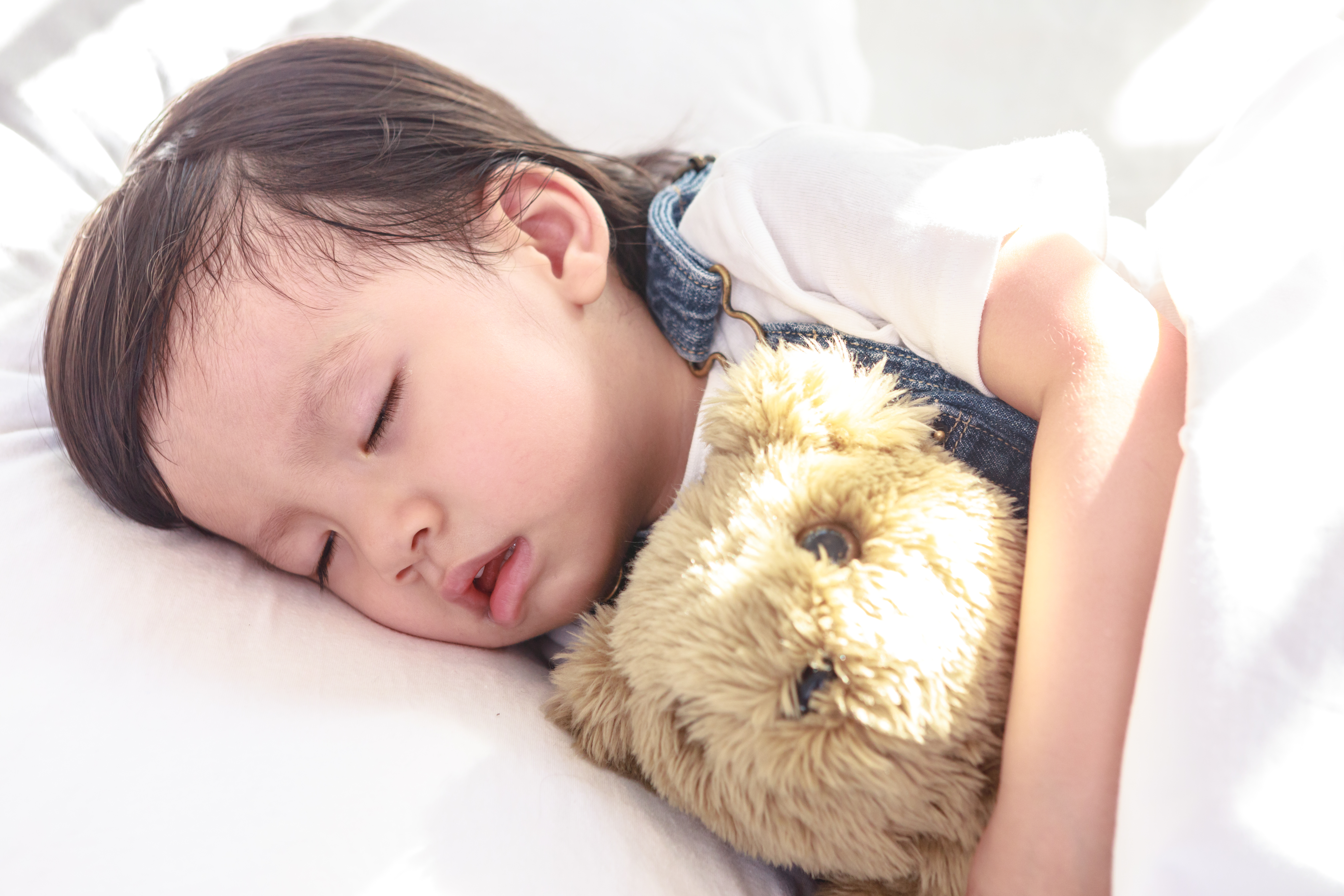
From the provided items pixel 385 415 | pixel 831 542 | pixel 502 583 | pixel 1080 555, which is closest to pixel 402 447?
pixel 385 415

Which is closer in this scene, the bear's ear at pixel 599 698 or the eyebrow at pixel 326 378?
the bear's ear at pixel 599 698

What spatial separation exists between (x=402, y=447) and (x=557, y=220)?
1.00ft

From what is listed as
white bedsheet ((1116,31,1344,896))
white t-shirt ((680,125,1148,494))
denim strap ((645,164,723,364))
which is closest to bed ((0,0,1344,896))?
white bedsheet ((1116,31,1344,896))

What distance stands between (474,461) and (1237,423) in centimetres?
52

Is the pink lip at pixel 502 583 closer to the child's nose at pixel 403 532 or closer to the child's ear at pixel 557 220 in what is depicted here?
the child's nose at pixel 403 532

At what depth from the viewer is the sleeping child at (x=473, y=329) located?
0.64 metres

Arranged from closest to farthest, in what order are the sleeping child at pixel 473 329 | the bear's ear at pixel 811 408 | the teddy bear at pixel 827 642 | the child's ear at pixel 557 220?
the teddy bear at pixel 827 642 → the bear's ear at pixel 811 408 → the sleeping child at pixel 473 329 → the child's ear at pixel 557 220

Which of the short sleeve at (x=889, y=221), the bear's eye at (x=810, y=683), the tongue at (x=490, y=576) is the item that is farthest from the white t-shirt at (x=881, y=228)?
the bear's eye at (x=810, y=683)

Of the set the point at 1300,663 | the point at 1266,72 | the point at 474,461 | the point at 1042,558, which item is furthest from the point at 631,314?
the point at 1266,72

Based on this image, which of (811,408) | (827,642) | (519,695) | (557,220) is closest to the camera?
(827,642)

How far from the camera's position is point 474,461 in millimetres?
660

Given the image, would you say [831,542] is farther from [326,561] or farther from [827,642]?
[326,561]

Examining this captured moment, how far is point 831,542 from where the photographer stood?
18.2 inches

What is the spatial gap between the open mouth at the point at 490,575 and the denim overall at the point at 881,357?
28 cm
